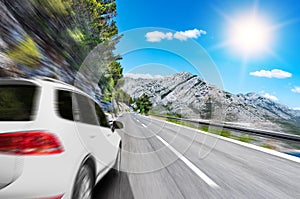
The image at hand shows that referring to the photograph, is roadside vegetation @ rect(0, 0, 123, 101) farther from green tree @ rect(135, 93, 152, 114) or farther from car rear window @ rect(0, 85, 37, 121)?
green tree @ rect(135, 93, 152, 114)

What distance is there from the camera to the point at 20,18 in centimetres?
1019

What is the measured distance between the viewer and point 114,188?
340 cm

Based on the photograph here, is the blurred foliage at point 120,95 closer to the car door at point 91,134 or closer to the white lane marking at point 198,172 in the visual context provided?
the white lane marking at point 198,172

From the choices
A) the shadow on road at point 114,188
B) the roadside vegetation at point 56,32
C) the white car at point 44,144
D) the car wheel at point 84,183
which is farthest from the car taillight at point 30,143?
the roadside vegetation at point 56,32

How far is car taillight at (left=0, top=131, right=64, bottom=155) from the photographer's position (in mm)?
1660

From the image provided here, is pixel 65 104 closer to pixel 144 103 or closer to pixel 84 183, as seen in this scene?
pixel 84 183

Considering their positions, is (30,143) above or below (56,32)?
below

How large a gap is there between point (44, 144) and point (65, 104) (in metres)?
0.72

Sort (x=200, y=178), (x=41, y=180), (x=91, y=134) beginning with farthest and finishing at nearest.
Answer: (x=200, y=178) < (x=91, y=134) < (x=41, y=180)

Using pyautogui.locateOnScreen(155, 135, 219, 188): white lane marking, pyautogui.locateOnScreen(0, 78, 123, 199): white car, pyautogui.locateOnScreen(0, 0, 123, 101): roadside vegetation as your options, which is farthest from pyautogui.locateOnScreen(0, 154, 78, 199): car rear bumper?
pyautogui.locateOnScreen(0, 0, 123, 101): roadside vegetation

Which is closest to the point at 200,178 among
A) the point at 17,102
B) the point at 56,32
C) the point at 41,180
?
the point at 41,180

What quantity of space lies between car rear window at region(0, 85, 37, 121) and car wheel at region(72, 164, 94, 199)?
88cm

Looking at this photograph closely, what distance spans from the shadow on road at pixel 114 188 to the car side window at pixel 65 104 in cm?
154

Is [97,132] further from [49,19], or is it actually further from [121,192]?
[49,19]
